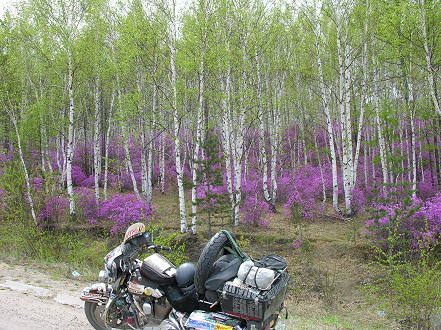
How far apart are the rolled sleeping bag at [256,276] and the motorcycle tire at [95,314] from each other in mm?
1996

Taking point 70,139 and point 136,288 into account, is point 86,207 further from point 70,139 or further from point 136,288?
point 136,288

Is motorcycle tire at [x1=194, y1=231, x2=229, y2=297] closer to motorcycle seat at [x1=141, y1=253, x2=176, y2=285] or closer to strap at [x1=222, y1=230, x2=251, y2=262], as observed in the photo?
strap at [x1=222, y1=230, x2=251, y2=262]

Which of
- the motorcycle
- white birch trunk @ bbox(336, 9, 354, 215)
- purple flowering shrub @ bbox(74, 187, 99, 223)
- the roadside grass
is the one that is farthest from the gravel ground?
white birch trunk @ bbox(336, 9, 354, 215)

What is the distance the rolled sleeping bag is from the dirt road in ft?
7.82

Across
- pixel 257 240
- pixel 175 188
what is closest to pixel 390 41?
pixel 257 240

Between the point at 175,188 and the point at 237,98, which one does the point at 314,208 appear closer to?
the point at 237,98

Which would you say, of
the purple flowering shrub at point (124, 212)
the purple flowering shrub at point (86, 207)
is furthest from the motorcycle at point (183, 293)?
the purple flowering shrub at point (86, 207)

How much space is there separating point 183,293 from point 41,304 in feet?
8.63

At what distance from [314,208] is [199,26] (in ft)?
28.8

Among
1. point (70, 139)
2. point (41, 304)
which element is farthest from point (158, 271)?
point (70, 139)

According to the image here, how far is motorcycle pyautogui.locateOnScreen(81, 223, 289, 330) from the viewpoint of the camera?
267 centimetres

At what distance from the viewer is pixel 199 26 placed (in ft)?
36.1

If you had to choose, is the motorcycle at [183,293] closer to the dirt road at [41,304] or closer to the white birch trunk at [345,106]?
the dirt road at [41,304]

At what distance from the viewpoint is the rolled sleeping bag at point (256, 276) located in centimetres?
259
